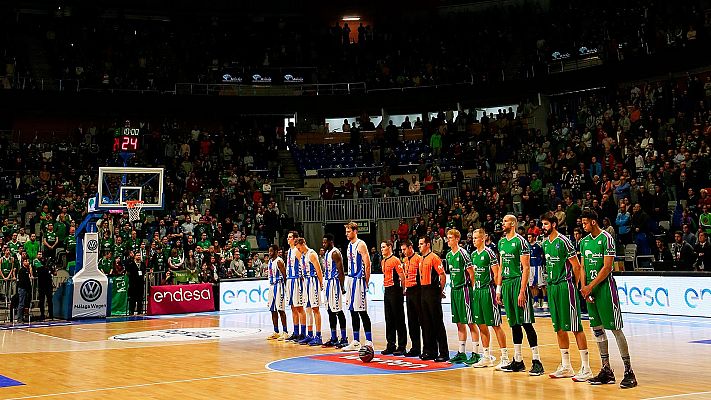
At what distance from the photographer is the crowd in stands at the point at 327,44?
3488 centimetres

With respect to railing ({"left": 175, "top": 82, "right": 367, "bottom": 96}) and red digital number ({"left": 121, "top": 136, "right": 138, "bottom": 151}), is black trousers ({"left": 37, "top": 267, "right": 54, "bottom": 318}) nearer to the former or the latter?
red digital number ({"left": 121, "top": 136, "right": 138, "bottom": 151})

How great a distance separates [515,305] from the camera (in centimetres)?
1084

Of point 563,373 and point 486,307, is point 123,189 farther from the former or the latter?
point 563,373

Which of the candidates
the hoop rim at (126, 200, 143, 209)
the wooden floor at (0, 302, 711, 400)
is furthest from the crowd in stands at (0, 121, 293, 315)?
the wooden floor at (0, 302, 711, 400)

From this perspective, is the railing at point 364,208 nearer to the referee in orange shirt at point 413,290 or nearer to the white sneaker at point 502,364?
the referee in orange shirt at point 413,290

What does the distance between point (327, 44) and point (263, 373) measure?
31234mm

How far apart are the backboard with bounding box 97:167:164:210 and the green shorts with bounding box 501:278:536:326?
1362 cm

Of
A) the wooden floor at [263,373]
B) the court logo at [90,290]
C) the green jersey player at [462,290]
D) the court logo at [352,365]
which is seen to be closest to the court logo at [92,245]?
the court logo at [90,290]

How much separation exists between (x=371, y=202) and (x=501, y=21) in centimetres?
1340

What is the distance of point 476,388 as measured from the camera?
963 centimetres

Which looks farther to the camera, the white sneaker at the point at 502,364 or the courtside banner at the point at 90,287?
the courtside banner at the point at 90,287

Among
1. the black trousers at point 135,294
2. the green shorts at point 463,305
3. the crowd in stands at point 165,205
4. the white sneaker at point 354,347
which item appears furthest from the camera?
the crowd in stands at point 165,205

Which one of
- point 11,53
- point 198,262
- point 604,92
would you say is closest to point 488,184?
point 604,92

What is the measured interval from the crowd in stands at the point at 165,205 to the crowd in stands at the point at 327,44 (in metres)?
3.25
